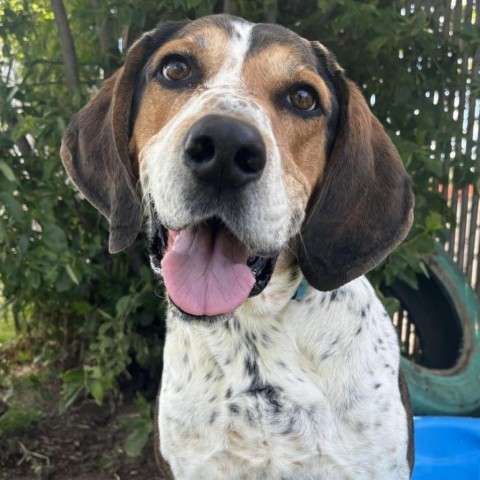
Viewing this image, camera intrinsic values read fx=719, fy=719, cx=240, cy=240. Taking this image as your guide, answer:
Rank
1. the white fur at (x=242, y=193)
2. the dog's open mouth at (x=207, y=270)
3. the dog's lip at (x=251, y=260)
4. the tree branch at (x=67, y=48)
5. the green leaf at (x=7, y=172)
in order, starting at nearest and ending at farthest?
the white fur at (x=242, y=193), the dog's open mouth at (x=207, y=270), the dog's lip at (x=251, y=260), the green leaf at (x=7, y=172), the tree branch at (x=67, y=48)

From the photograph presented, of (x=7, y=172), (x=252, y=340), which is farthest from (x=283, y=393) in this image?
(x=7, y=172)

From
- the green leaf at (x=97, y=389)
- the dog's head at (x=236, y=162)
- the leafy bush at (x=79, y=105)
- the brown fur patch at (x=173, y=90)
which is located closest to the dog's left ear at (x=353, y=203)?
the dog's head at (x=236, y=162)

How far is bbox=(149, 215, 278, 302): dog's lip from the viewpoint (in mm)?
1890

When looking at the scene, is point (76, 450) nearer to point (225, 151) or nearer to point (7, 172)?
point (7, 172)

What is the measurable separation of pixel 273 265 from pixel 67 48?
5.82 feet

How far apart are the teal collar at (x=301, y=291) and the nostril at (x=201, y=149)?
2.22 feet

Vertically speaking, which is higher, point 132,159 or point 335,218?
point 132,159

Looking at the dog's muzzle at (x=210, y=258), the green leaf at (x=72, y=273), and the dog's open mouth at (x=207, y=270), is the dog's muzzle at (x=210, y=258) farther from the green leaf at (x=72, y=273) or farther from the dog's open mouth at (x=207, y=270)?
the green leaf at (x=72, y=273)

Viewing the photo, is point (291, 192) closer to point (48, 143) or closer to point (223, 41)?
point (223, 41)

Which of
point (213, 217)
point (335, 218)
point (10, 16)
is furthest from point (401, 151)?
point (10, 16)

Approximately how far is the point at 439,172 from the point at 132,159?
1.50 metres

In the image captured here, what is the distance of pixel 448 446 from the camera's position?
346 centimetres

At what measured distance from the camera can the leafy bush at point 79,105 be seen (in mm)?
2852

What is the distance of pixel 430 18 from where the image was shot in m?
3.29
